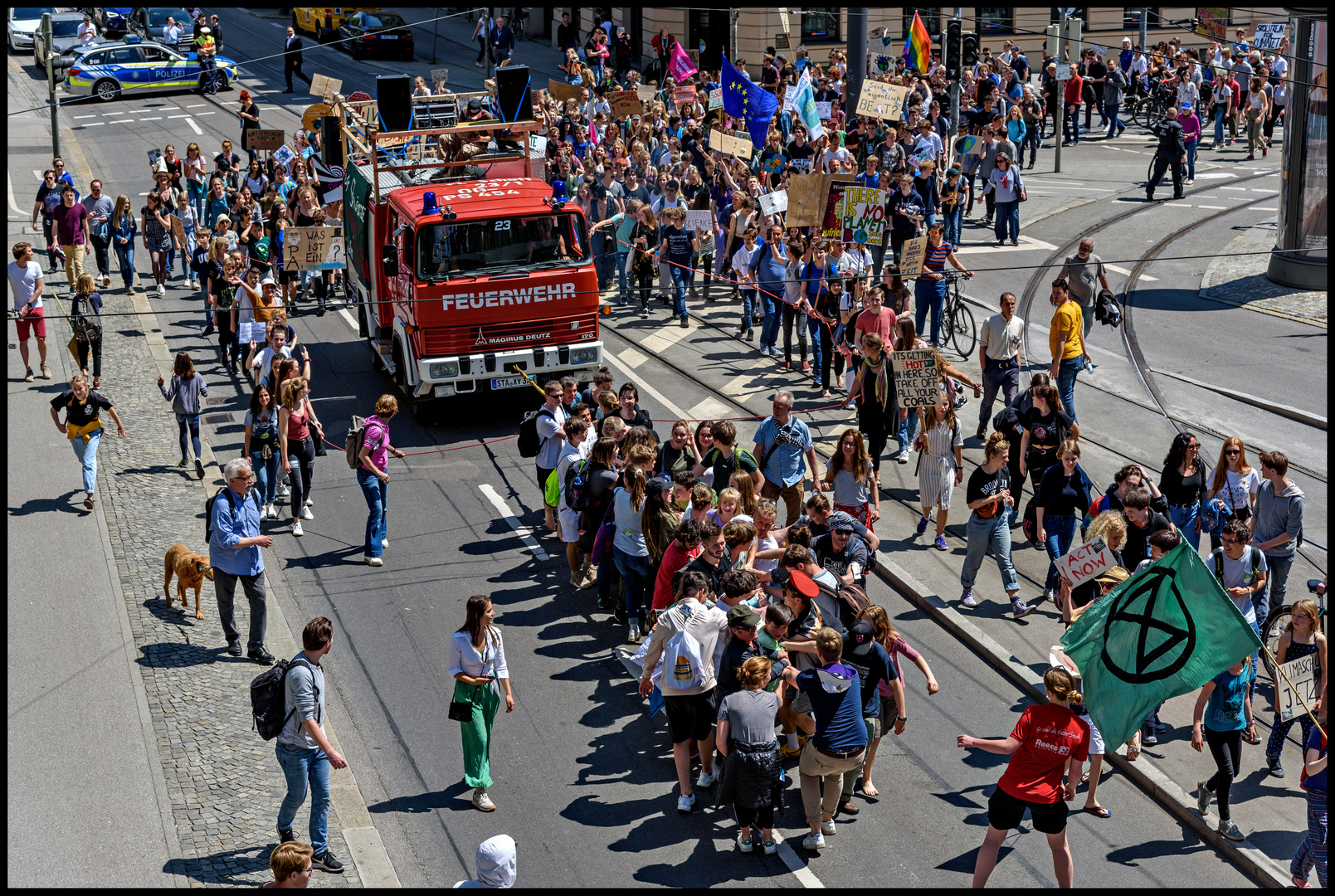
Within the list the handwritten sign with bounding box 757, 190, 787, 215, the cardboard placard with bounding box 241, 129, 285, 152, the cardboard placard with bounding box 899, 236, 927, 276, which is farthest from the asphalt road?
the cardboard placard with bounding box 241, 129, 285, 152

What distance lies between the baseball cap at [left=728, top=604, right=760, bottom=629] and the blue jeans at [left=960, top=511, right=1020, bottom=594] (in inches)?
143

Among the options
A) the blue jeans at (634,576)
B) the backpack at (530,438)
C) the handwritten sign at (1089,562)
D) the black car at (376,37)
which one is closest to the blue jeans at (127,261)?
the backpack at (530,438)

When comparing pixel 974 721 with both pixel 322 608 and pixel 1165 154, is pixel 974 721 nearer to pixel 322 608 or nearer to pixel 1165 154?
pixel 322 608

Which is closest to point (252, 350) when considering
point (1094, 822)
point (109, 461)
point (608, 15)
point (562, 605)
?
point (109, 461)

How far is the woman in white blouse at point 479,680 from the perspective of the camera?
31.7 ft

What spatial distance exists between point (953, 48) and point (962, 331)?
33.5ft

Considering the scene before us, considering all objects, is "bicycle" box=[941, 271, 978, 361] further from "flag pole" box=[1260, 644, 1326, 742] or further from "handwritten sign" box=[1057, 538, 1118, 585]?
"flag pole" box=[1260, 644, 1326, 742]

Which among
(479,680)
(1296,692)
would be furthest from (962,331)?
(479,680)

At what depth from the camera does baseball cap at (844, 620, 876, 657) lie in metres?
9.34

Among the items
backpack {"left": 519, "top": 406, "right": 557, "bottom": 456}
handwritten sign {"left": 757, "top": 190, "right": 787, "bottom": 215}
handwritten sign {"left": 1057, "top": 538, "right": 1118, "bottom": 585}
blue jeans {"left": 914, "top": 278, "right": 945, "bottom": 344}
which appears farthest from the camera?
handwritten sign {"left": 757, "top": 190, "right": 787, "bottom": 215}

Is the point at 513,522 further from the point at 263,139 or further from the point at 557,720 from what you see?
the point at 263,139

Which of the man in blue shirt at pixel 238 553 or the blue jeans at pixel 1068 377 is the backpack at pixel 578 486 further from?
the blue jeans at pixel 1068 377

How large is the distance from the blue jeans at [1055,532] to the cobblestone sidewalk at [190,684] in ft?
21.2

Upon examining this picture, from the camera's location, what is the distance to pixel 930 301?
1909 centimetres
